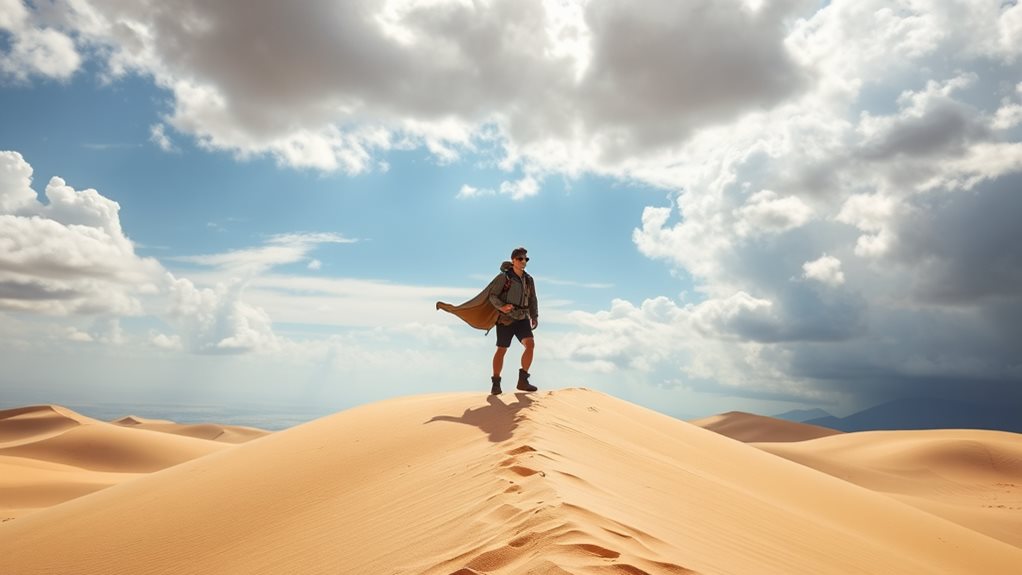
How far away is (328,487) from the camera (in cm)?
616

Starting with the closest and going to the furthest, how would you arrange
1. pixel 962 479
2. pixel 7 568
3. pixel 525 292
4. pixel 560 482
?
1. pixel 560 482
2. pixel 7 568
3. pixel 525 292
4. pixel 962 479

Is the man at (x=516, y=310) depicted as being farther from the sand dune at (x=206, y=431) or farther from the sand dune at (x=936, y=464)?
the sand dune at (x=206, y=431)

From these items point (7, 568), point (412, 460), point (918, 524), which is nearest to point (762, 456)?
point (918, 524)

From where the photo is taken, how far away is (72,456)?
33750 mm

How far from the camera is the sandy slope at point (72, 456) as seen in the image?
70.9 ft

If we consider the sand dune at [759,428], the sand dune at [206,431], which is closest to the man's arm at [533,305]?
the sand dune at [759,428]

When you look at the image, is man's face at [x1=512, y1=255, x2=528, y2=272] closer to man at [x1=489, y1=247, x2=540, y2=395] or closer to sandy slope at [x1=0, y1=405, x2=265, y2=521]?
man at [x1=489, y1=247, x2=540, y2=395]

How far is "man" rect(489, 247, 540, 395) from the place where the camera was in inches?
332

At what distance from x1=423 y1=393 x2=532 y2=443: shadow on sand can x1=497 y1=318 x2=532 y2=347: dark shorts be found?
828 millimetres

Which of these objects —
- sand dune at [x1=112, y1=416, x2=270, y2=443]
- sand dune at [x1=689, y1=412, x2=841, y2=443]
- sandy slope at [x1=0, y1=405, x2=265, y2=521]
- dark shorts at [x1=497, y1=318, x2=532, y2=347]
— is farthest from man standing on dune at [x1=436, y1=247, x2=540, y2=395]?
sand dune at [x1=112, y1=416, x2=270, y2=443]

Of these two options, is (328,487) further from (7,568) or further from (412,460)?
(7,568)

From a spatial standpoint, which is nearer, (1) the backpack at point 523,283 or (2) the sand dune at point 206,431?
(1) the backpack at point 523,283

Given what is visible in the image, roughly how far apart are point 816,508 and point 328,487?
6372 millimetres

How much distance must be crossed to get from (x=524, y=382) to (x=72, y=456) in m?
36.3
